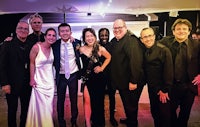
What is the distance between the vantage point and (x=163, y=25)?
10.6ft

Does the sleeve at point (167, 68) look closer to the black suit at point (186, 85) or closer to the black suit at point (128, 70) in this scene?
the black suit at point (186, 85)

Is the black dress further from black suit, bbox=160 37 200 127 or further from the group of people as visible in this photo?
black suit, bbox=160 37 200 127

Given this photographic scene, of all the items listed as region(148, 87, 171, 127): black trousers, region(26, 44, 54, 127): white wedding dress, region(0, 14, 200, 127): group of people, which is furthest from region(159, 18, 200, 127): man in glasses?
region(26, 44, 54, 127): white wedding dress

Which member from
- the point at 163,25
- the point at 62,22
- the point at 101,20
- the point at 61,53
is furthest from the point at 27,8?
the point at 163,25

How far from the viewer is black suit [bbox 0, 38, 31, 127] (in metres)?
3.09

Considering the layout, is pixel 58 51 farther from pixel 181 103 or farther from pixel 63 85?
pixel 181 103

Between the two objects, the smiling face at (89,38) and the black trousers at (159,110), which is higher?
the smiling face at (89,38)

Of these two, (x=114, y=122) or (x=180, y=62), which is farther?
(x=114, y=122)

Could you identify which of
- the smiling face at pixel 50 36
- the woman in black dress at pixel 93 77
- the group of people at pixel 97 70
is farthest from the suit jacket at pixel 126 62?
the smiling face at pixel 50 36

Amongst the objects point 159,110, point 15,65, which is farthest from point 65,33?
point 159,110

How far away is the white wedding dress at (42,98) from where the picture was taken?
318cm

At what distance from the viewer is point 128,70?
3227 mm

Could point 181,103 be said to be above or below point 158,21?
below

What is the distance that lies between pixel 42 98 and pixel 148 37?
55.5 inches
